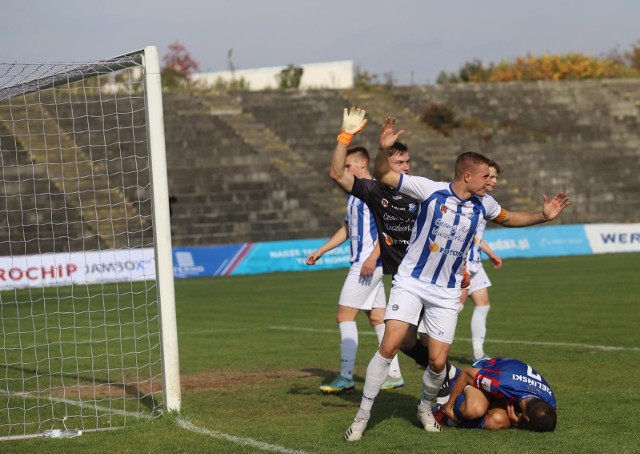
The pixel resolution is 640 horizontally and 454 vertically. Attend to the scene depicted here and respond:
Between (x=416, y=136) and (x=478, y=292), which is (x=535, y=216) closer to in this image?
(x=478, y=292)

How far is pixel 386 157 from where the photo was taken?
7.50 meters

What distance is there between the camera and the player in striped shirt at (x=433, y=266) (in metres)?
7.64

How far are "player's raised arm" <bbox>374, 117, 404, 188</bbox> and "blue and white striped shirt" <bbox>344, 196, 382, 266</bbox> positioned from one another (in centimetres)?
277

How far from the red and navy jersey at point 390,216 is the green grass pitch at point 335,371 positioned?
1.36 metres

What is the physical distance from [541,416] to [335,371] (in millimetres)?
4408

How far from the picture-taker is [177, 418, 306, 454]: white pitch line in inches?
281

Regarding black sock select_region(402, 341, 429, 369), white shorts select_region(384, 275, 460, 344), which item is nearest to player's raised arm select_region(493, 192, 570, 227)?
white shorts select_region(384, 275, 460, 344)

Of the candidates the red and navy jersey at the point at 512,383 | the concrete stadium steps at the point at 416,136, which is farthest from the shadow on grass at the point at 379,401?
the concrete stadium steps at the point at 416,136

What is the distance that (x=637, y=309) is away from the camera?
54.7 ft

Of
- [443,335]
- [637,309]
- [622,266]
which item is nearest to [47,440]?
[443,335]

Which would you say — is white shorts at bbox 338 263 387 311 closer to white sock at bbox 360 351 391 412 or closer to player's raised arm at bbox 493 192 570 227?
player's raised arm at bbox 493 192 570 227

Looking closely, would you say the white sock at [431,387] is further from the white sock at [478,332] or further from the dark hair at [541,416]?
the white sock at [478,332]

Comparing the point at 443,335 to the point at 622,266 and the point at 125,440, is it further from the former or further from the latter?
the point at 622,266

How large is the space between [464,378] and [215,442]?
199 cm
